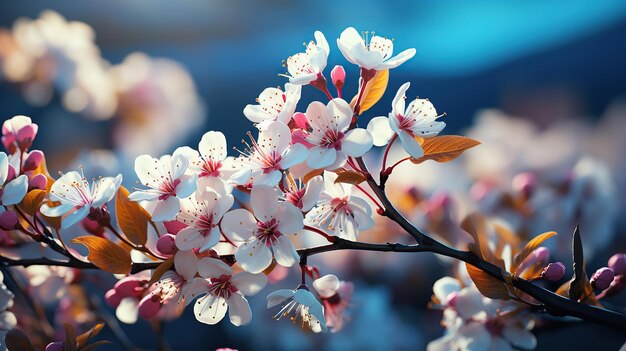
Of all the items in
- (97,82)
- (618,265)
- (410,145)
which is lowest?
(97,82)

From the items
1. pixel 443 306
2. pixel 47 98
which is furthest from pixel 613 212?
pixel 47 98

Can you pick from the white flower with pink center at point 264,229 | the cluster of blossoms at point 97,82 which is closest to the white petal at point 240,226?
the white flower with pink center at point 264,229

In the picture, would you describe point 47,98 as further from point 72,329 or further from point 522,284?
point 522,284

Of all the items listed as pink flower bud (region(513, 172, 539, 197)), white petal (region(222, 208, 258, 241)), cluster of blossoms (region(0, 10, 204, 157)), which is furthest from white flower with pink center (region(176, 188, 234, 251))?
cluster of blossoms (region(0, 10, 204, 157))

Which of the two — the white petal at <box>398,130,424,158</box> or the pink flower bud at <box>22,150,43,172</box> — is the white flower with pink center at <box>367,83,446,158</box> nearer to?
the white petal at <box>398,130,424,158</box>

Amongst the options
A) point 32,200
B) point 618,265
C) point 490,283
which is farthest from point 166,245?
point 618,265

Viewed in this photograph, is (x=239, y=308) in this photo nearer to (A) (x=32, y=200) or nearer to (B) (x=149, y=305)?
(B) (x=149, y=305)
